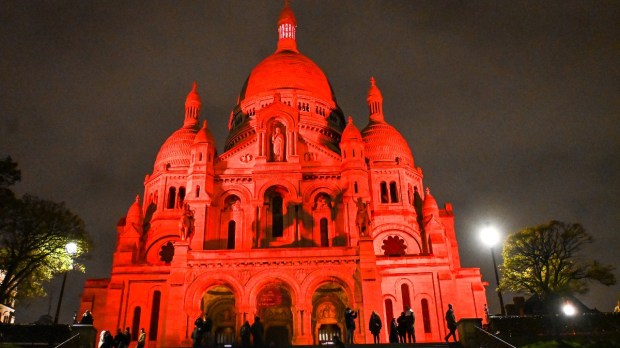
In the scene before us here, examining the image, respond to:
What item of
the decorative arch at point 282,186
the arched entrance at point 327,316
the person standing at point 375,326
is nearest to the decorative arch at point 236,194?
the decorative arch at point 282,186

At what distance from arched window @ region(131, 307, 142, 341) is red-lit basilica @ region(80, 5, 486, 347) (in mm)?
171

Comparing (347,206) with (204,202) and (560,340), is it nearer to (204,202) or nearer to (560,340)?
(204,202)

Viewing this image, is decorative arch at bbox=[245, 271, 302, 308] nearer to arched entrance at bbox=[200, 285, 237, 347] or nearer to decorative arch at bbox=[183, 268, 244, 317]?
decorative arch at bbox=[183, 268, 244, 317]

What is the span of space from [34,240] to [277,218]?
1701 centimetres

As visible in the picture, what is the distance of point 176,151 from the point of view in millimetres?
58438

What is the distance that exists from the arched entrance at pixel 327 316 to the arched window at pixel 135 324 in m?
Result: 14.8

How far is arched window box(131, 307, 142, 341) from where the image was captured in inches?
1845

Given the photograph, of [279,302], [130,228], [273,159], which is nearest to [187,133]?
[130,228]

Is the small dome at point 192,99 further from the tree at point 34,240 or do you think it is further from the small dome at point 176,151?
the tree at point 34,240

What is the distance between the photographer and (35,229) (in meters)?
38.3

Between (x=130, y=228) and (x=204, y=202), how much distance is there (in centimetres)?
1193

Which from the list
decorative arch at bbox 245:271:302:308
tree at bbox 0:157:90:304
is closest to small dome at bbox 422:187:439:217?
decorative arch at bbox 245:271:302:308

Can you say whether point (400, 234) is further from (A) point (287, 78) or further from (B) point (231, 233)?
(A) point (287, 78)

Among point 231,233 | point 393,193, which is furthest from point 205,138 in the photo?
point 393,193
